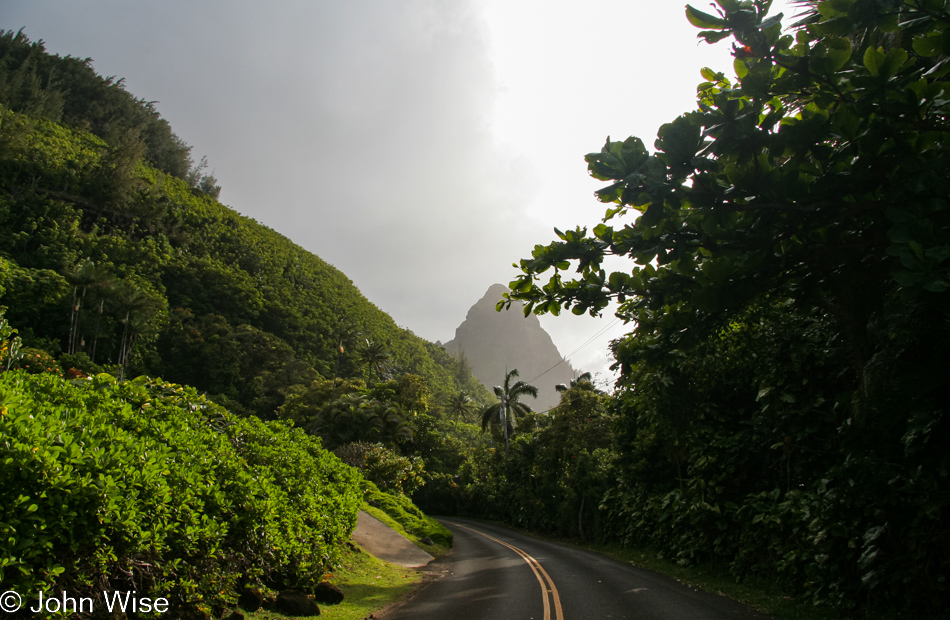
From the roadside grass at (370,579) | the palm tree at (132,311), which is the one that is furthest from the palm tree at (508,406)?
the palm tree at (132,311)

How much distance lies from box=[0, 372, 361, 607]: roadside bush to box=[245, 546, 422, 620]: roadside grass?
0.76 metres

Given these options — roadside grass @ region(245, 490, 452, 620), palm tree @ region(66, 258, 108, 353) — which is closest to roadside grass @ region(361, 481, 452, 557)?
roadside grass @ region(245, 490, 452, 620)

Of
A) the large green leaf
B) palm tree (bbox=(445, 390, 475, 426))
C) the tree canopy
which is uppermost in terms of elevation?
palm tree (bbox=(445, 390, 475, 426))

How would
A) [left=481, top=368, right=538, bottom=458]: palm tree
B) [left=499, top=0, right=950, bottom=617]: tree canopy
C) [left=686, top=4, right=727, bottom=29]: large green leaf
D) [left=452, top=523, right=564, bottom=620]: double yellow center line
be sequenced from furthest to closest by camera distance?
[left=481, top=368, right=538, bottom=458]: palm tree < [left=452, top=523, right=564, bottom=620]: double yellow center line < [left=686, top=4, right=727, bottom=29]: large green leaf < [left=499, top=0, right=950, bottom=617]: tree canopy

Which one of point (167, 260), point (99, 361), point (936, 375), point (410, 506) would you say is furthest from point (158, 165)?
point (936, 375)

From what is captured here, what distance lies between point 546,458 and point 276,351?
136 ft

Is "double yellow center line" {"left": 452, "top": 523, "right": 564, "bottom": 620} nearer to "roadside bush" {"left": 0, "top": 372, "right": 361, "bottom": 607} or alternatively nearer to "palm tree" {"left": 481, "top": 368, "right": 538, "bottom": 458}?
"roadside bush" {"left": 0, "top": 372, "right": 361, "bottom": 607}

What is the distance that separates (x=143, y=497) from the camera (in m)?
4.41

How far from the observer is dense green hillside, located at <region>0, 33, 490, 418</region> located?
4756 cm

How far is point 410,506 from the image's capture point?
24.9 meters

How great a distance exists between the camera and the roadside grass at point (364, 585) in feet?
24.6

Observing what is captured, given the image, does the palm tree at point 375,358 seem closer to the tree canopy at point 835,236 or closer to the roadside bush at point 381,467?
the roadside bush at point 381,467

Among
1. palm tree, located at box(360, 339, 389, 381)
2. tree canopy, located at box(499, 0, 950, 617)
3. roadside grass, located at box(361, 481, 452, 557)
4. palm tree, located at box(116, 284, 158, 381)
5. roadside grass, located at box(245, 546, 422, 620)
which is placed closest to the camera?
tree canopy, located at box(499, 0, 950, 617)

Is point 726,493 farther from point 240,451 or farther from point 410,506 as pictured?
point 410,506
